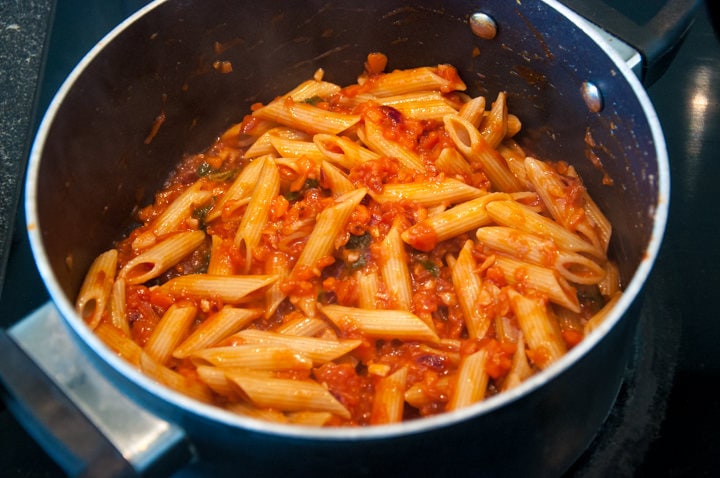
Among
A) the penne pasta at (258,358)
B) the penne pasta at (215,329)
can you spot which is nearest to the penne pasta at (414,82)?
the penne pasta at (215,329)

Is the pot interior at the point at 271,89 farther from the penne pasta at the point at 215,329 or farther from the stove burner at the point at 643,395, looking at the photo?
the penne pasta at the point at 215,329

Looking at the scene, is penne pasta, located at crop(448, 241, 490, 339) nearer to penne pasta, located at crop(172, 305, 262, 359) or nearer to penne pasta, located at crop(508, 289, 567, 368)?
penne pasta, located at crop(508, 289, 567, 368)

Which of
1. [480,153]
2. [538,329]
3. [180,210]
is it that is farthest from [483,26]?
[180,210]

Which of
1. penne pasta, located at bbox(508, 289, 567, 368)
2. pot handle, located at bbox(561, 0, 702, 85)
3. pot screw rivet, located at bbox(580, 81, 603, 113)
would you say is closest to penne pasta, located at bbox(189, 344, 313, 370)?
penne pasta, located at bbox(508, 289, 567, 368)

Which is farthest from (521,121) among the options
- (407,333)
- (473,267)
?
(407,333)

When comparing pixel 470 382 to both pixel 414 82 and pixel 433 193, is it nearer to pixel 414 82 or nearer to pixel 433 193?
pixel 433 193

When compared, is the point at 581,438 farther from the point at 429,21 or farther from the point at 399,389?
the point at 429,21
